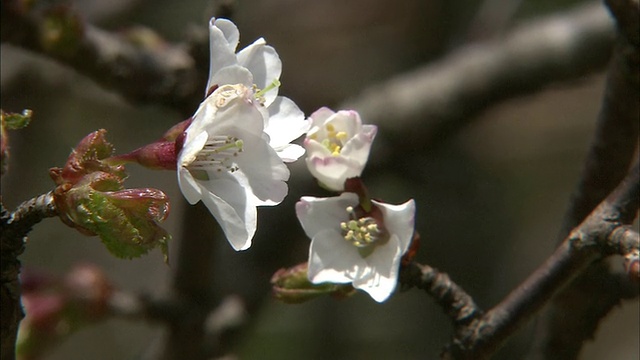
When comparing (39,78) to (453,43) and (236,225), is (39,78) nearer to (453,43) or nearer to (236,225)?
(453,43)

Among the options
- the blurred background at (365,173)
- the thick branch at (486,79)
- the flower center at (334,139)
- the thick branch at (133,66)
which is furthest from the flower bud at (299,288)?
the thick branch at (486,79)

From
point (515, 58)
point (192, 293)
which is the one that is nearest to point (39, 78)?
point (192, 293)

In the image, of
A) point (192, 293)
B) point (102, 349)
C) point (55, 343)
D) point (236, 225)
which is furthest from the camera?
point (102, 349)

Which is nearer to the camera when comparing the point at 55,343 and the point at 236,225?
the point at 236,225

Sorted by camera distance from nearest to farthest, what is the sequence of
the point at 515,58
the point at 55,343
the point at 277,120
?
1. the point at 277,120
2. the point at 55,343
3. the point at 515,58

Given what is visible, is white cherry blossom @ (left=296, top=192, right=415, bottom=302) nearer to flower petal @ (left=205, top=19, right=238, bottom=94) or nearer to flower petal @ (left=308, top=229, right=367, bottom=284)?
flower petal @ (left=308, top=229, right=367, bottom=284)

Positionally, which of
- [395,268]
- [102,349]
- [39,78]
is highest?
[395,268]
